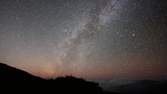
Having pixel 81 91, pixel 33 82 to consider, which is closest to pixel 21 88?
pixel 33 82

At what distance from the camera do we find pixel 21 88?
1296 inches

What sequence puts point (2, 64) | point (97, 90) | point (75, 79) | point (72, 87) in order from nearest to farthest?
1. point (72, 87)
2. point (75, 79)
3. point (97, 90)
4. point (2, 64)

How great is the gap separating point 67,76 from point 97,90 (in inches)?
316

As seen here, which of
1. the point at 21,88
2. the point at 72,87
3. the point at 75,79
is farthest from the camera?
the point at 75,79

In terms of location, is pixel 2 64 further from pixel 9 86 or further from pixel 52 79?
pixel 9 86

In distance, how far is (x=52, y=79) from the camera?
139 feet

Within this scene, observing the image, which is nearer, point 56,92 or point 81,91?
point 56,92

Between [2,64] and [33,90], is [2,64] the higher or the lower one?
the higher one

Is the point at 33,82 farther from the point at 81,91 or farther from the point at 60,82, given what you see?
the point at 81,91

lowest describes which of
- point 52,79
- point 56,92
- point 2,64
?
point 56,92

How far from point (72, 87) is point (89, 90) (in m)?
4.95

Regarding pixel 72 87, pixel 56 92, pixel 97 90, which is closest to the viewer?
pixel 56 92

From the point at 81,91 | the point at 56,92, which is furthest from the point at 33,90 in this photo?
the point at 81,91

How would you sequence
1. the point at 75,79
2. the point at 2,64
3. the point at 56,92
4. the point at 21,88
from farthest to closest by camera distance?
the point at 2,64 → the point at 75,79 → the point at 56,92 → the point at 21,88
